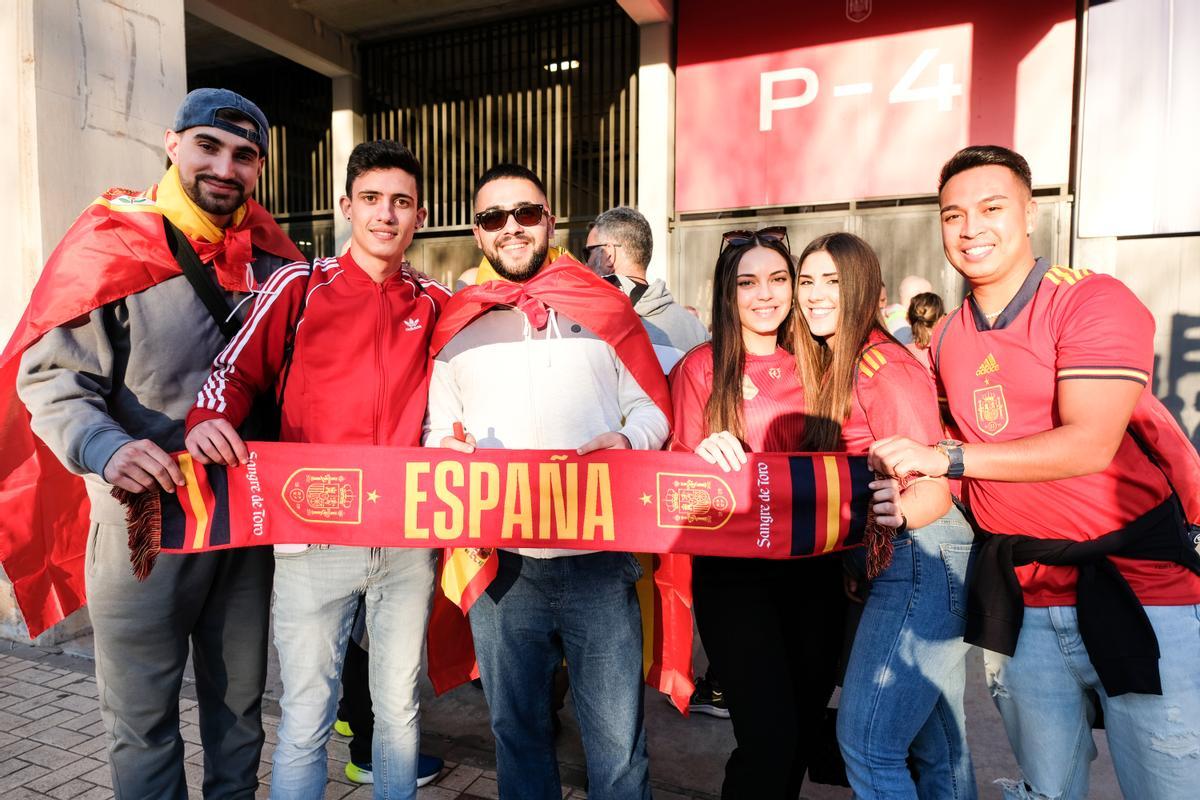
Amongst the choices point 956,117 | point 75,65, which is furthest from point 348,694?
point 956,117

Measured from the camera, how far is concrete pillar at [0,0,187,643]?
160 inches

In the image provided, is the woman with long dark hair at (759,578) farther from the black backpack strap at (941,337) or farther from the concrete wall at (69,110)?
the concrete wall at (69,110)

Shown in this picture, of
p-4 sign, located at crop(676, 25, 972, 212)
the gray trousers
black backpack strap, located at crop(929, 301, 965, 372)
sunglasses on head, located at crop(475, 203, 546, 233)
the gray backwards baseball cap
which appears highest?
p-4 sign, located at crop(676, 25, 972, 212)

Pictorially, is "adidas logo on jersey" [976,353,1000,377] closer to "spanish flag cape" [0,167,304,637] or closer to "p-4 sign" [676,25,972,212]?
"spanish flag cape" [0,167,304,637]

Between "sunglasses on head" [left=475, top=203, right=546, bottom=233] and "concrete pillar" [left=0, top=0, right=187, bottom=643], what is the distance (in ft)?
10.7

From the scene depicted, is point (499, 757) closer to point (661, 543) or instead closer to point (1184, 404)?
point (661, 543)

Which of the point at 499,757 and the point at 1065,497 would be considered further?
the point at 499,757

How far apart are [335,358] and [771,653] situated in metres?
1.70

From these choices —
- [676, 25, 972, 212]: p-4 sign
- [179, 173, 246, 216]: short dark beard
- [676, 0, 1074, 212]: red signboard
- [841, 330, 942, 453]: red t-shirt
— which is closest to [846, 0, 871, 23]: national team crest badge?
[676, 0, 1074, 212]: red signboard

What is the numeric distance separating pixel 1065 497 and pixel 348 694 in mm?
2848

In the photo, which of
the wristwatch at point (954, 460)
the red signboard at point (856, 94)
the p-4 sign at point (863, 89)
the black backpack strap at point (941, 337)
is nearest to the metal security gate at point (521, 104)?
the red signboard at point (856, 94)

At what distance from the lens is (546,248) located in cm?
252

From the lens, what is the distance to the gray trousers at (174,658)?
233 cm

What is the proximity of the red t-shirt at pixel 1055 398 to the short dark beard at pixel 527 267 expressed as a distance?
1372 mm
